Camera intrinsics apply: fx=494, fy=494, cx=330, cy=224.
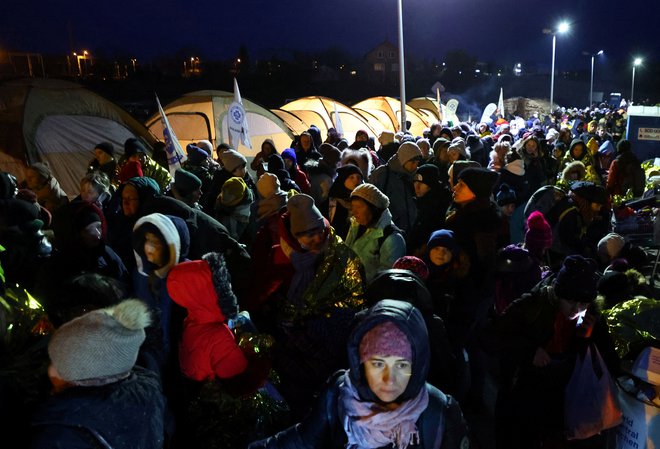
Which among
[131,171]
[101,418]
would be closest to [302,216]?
[101,418]

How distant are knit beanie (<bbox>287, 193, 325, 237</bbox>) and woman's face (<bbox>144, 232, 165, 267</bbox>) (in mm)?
906

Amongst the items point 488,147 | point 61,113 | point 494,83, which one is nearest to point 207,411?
point 61,113

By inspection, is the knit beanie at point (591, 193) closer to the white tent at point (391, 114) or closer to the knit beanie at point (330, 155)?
the knit beanie at point (330, 155)

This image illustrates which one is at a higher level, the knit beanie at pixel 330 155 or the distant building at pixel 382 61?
the distant building at pixel 382 61

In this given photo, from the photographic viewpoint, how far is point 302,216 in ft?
Result: 11.6

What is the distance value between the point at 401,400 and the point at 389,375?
0.13 metres

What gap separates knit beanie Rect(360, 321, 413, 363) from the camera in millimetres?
1925

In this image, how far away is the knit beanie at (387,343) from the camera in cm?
192

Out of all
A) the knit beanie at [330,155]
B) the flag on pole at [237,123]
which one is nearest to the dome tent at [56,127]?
the flag on pole at [237,123]

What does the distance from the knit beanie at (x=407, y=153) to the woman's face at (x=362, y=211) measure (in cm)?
226

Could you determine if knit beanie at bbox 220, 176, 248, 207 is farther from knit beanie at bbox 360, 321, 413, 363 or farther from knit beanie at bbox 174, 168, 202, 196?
Result: knit beanie at bbox 360, 321, 413, 363

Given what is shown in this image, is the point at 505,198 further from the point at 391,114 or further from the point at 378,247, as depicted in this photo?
the point at 391,114

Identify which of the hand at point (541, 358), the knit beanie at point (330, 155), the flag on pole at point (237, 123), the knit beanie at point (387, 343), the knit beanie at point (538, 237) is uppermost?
the flag on pole at point (237, 123)

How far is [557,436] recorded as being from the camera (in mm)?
2828
